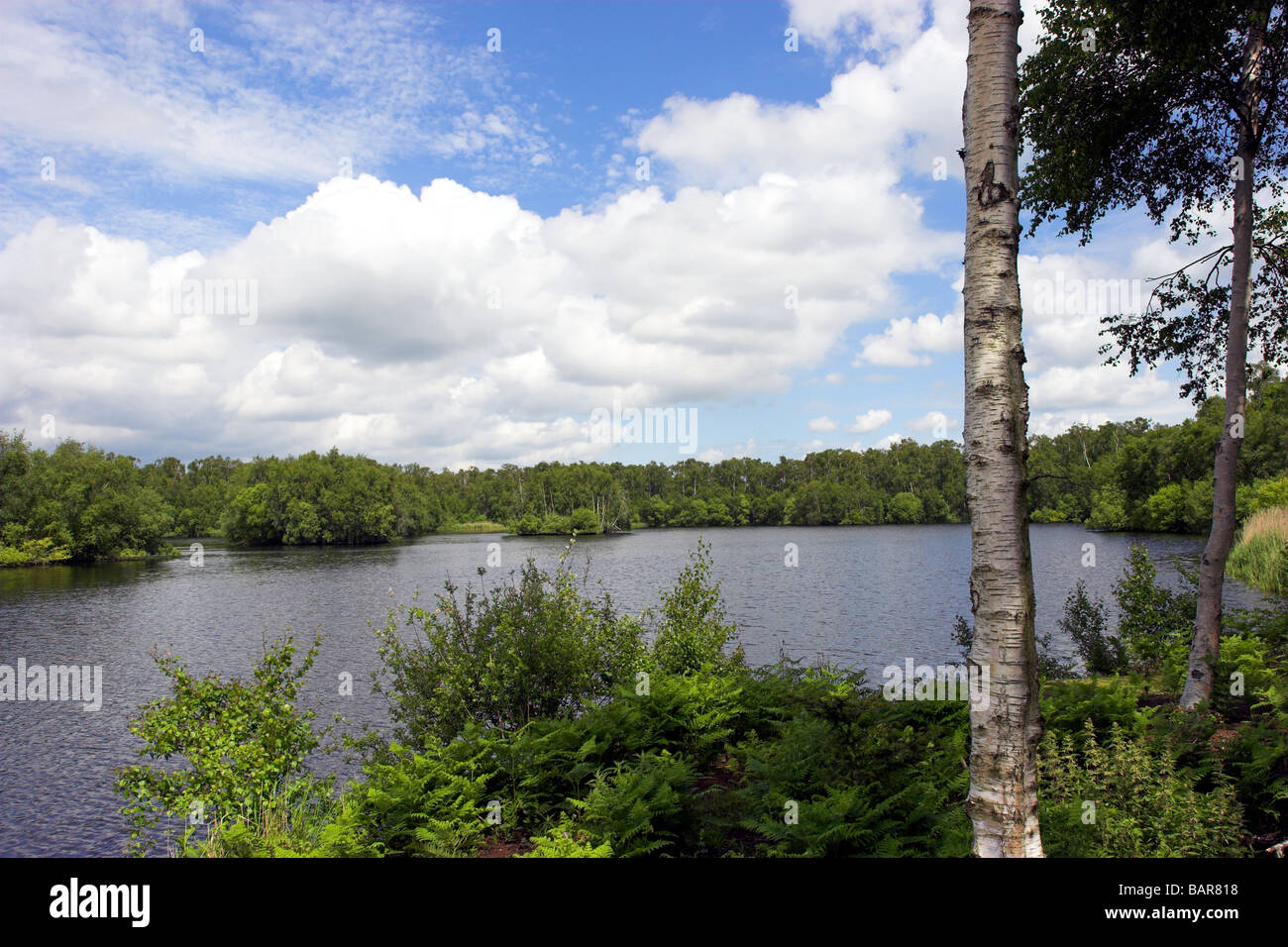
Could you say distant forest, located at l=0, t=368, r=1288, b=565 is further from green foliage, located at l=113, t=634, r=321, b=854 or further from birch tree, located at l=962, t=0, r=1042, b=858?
green foliage, located at l=113, t=634, r=321, b=854

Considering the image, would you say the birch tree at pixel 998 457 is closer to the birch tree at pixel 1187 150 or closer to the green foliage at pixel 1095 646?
the birch tree at pixel 1187 150

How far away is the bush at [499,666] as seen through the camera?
32.2ft

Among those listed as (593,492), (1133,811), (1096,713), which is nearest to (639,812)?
(1133,811)

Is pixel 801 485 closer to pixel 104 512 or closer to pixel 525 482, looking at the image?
pixel 525 482

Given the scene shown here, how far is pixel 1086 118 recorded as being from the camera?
9.88 metres

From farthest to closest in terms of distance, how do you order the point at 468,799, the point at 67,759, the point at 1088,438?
the point at 1088,438, the point at 67,759, the point at 468,799

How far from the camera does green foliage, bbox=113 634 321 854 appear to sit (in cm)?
795

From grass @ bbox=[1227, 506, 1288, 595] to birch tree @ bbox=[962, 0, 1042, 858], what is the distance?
885 inches

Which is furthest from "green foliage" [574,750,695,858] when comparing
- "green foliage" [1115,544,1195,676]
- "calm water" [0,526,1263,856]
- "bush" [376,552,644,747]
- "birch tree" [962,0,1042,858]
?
"green foliage" [1115,544,1195,676]

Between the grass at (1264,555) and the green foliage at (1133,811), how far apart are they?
1998 centimetres
